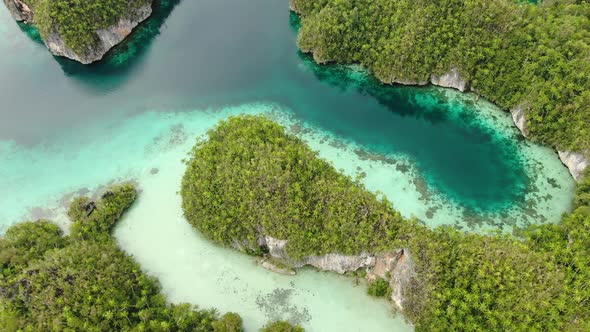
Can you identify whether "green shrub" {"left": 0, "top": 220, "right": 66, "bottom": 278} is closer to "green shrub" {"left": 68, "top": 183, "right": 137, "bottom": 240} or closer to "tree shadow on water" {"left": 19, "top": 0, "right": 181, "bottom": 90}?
"green shrub" {"left": 68, "top": 183, "right": 137, "bottom": 240}

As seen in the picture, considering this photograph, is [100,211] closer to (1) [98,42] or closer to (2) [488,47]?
(1) [98,42]

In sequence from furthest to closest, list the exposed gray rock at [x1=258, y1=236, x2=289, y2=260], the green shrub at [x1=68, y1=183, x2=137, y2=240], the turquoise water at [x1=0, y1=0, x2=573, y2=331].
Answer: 1. the green shrub at [x1=68, y1=183, x2=137, y2=240]
2. the turquoise water at [x1=0, y1=0, x2=573, y2=331]
3. the exposed gray rock at [x1=258, y1=236, x2=289, y2=260]

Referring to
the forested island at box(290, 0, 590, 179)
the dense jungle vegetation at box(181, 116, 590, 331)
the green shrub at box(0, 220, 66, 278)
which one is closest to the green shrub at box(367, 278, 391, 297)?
the dense jungle vegetation at box(181, 116, 590, 331)

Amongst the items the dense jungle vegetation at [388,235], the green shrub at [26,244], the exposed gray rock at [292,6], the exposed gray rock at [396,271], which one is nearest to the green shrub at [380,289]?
the exposed gray rock at [396,271]

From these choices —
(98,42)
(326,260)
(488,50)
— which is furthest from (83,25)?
(488,50)

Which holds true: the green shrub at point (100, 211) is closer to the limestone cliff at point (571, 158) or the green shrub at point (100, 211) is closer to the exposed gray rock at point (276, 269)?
the exposed gray rock at point (276, 269)
